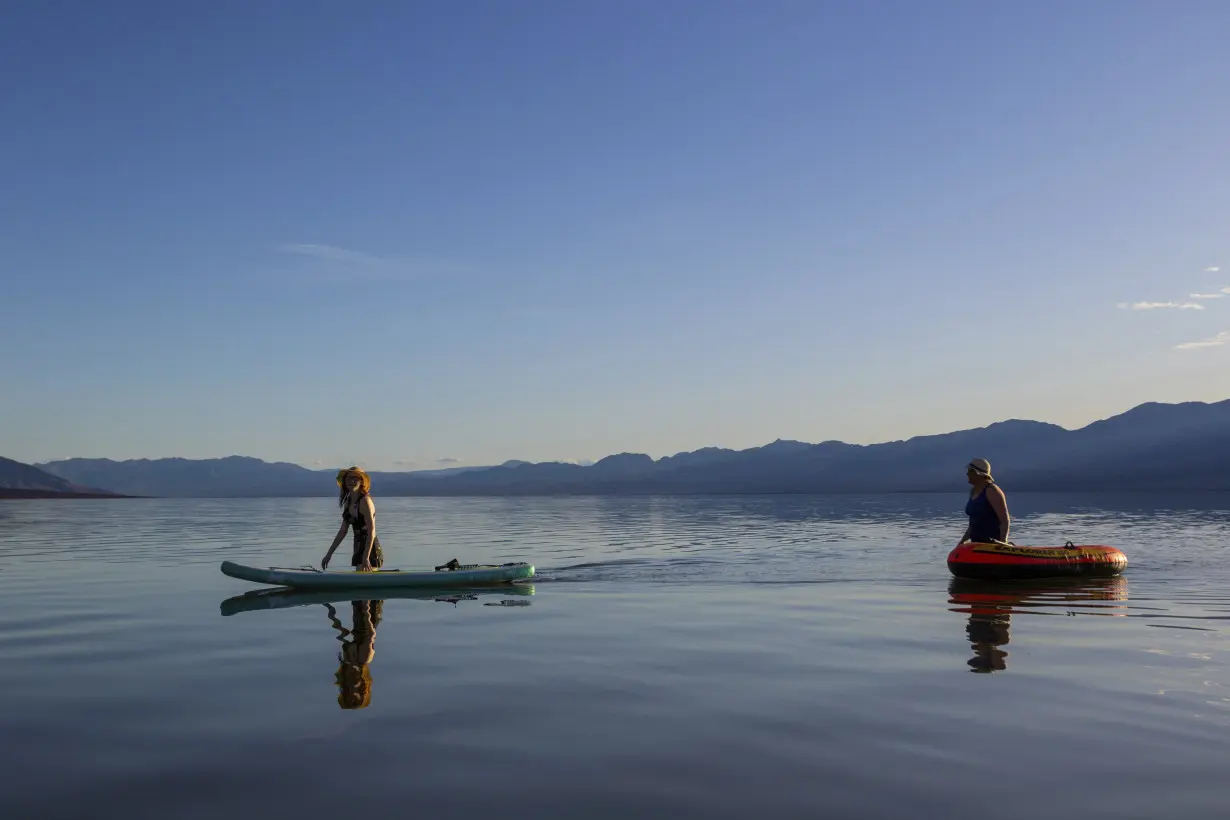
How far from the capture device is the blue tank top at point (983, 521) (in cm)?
2345

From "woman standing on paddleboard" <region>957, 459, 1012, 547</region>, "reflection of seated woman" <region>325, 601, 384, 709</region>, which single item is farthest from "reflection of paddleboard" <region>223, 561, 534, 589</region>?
"woman standing on paddleboard" <region>957, 459, 1012, 547</region>

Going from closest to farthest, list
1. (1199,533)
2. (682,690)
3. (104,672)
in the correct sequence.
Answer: (682,690) < (104,672) < (1199,533)

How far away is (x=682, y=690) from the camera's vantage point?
35.0 ft

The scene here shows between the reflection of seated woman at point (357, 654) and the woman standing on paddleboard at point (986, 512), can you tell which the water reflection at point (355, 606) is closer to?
the reflection of seated woman at point (357, 654)

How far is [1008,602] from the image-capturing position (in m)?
19.2

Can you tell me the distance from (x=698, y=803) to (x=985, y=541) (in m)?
19.1

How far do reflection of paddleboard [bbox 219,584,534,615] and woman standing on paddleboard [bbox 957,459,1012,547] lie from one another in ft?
39.0

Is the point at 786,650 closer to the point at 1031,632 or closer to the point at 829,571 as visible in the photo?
the point at 1031,632

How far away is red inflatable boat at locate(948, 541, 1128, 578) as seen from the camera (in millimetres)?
22594

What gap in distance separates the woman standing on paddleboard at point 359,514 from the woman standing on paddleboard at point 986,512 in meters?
15.1

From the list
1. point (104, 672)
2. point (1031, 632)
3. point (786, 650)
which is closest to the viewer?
point (104, 672)

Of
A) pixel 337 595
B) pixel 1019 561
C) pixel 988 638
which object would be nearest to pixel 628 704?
pixel 988 638

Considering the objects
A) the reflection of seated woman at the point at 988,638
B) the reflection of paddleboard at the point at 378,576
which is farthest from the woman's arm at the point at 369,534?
the reflection of seated woman at the point at 988,638

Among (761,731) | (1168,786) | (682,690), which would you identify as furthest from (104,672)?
(1168,786)
